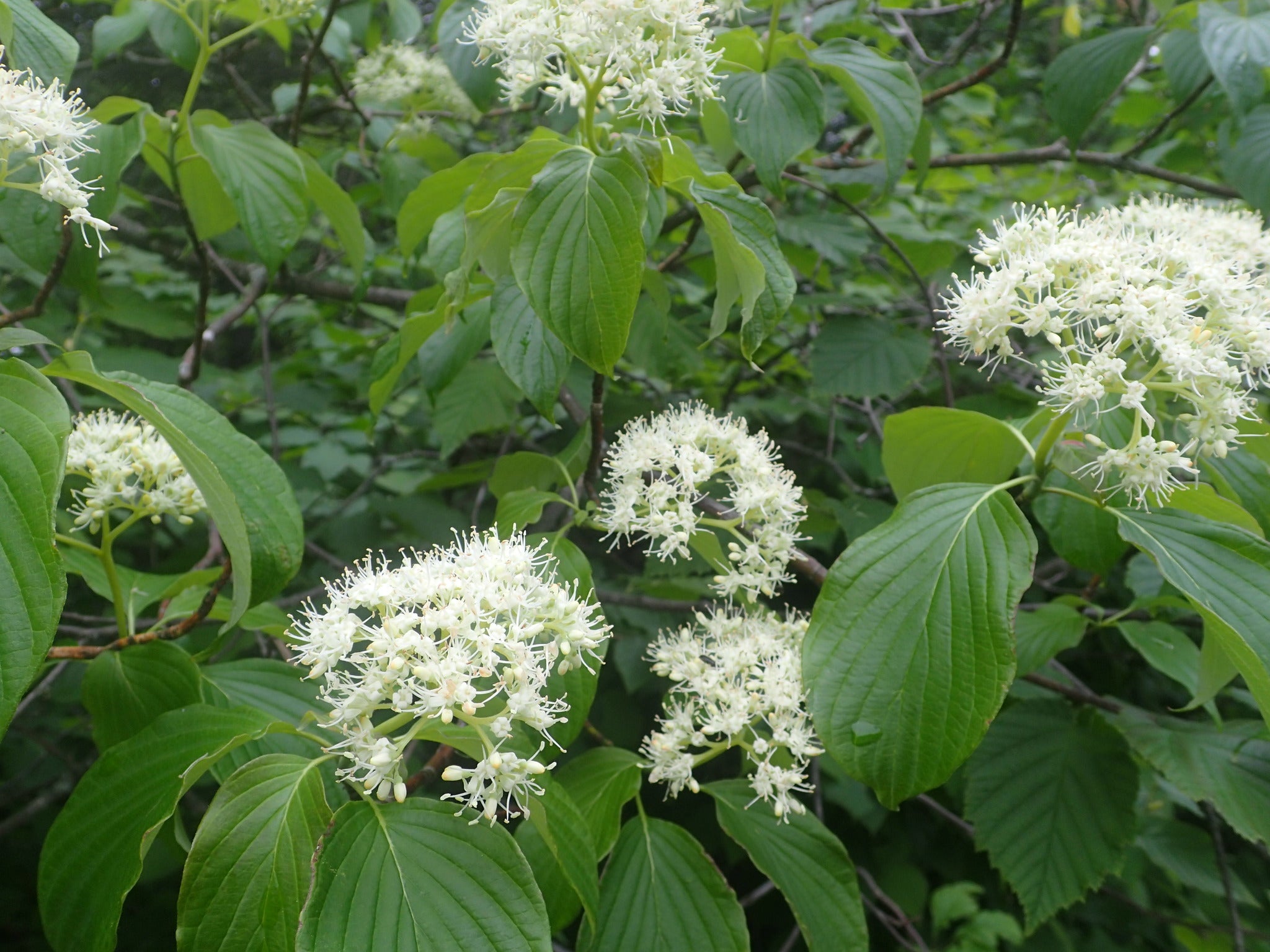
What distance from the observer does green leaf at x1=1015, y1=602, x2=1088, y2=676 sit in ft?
5.72

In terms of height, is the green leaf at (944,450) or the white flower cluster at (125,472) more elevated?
the green leaf at (944,450)

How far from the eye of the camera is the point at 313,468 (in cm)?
281

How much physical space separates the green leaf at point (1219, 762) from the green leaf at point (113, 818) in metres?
1.64

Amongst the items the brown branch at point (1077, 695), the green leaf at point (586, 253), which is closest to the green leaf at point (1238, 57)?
the brown branch at point (1077, 695)

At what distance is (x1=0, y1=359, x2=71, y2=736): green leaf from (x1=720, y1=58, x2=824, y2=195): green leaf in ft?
4.20

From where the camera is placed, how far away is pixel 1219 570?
125cm

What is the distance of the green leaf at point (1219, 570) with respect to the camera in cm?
110

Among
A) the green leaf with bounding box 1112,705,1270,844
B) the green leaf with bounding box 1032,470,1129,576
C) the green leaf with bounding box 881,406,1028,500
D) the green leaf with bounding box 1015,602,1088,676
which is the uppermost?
the green leaf with bounding box 881,406,1028,500

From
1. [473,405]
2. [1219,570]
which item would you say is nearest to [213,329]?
[473,405]

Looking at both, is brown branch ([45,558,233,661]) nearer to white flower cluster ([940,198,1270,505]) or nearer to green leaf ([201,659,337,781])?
green leaf ([201,659,337,781])

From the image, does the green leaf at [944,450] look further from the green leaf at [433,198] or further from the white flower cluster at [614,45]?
the green leaf at [433,198]

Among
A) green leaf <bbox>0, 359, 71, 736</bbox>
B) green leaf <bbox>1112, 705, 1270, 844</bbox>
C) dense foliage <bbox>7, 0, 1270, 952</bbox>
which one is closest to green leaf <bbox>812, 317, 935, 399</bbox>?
dense foliage <bbox>7, 0, 1270, 952</bbox>

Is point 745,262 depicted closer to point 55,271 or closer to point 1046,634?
point 1046,634

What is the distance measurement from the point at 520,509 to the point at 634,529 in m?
0.19
